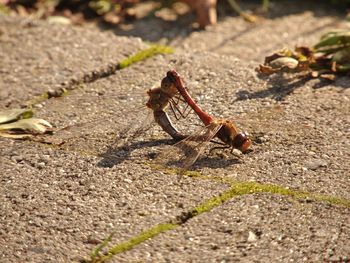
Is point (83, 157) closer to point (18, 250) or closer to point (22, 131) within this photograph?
point (22, 131)

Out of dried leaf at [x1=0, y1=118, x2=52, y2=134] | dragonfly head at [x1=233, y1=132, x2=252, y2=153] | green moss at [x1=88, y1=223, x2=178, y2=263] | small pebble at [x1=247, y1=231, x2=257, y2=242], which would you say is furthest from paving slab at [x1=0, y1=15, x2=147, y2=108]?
small pebble at [x1=247, y1=231, x2=257, y2=242]

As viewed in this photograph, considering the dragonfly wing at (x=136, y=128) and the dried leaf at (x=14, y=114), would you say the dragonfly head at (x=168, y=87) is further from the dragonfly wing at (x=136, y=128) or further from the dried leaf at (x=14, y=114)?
the dried leaf at (x=14, y=114)

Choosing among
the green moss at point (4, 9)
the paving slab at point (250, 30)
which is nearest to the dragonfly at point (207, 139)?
the paving slab at point (250, 30)

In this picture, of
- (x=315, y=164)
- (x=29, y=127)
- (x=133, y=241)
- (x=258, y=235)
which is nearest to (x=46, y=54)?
(x=29, y=127)

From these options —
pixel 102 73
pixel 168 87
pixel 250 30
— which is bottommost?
pixel 250 30

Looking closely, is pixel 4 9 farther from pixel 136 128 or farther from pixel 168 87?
pixel 168 87

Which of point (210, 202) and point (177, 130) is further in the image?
point (177, 130)

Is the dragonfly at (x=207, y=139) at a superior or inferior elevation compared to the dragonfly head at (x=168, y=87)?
inferior
